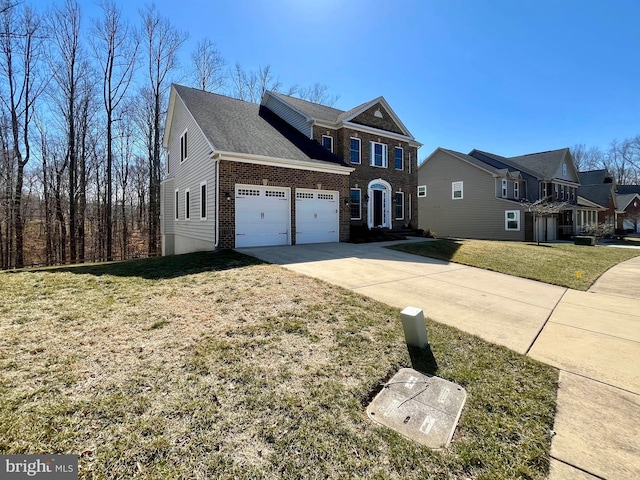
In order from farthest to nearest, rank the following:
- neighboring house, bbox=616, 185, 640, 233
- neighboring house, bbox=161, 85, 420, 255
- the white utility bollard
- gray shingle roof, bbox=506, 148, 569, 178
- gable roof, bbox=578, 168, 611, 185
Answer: neighboring house, bbox=616, 185, 640, 233
gable roof, bbox=578, 168, 611, 185
gray shingle roof, bbox=506, 148, 569, 178
neighboring house, bbox=161, 85, 420, 255
the white utility bollard

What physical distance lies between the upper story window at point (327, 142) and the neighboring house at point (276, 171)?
0.18 ft

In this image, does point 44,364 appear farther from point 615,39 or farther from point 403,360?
point 615,39

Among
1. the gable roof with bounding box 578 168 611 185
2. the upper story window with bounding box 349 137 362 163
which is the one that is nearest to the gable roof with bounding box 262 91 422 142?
the upper story window with bounding box 349 137 362 163

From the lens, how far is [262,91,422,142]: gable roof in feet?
54.3

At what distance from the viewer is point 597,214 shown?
113 ft

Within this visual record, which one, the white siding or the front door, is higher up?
the white siding

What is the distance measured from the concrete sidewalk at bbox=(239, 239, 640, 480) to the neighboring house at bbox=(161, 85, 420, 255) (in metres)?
1.90

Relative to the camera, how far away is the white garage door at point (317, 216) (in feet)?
41.9

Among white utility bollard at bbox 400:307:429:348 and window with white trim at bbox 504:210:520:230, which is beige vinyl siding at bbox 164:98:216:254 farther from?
window with white trim at bbox 504:210:520:230

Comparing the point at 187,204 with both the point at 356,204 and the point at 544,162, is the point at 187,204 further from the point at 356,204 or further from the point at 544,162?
the point at 544,162


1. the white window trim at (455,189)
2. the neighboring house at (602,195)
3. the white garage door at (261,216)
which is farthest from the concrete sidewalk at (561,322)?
the neighboring house at (602,195)

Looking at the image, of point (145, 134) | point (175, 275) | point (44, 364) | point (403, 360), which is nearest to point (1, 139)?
point (145, 134)

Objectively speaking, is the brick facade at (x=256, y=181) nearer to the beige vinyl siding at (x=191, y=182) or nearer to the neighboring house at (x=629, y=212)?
the beige vinyl siding at (x=191, y=182)

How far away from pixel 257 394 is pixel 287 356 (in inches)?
28.5
